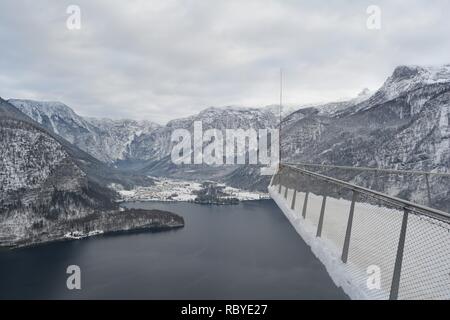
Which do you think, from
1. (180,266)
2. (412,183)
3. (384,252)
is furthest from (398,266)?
(180,266)

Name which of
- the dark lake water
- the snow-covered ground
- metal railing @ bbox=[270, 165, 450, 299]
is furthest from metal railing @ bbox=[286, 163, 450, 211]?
the dark lake water

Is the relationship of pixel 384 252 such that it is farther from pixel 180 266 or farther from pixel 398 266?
pixel 180 266

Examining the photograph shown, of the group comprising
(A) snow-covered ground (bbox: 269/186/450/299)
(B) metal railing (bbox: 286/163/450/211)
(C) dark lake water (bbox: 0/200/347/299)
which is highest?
(B) metal railing (bbox: 286/163/450/211)

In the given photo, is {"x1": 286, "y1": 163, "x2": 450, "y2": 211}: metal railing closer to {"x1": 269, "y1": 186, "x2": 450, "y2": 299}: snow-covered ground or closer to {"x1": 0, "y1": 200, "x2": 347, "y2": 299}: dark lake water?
{"x1": 269, "y1": 186, "x2": 450, "y2": 299}: snow-covered ground

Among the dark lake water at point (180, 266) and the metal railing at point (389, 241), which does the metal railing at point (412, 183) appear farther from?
the dark lake water at point (180, 266)

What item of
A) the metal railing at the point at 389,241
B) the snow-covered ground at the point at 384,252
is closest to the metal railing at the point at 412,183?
the metal railing at the point at 389,241
